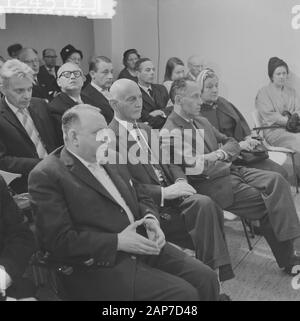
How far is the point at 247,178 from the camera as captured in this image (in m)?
2.96

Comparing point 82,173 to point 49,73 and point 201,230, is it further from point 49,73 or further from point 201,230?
point 49,73

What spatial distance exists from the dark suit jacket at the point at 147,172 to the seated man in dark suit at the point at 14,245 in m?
0.74

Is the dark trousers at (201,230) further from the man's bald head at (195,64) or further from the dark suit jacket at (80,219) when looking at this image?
the man's bald head at (195,64)

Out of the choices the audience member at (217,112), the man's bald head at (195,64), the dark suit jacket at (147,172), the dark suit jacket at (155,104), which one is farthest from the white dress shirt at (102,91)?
the man's bald head at (195,64)

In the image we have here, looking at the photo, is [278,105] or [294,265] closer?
[294,265]

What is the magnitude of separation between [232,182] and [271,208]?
0.88 feet

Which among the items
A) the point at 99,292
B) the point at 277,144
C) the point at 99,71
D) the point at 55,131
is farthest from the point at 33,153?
the point at 277,144

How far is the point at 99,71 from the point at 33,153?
4.62 ft

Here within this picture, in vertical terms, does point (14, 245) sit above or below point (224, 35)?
below

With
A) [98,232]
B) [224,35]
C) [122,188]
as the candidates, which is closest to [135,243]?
[98,232]

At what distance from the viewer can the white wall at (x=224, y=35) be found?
4.97 meters

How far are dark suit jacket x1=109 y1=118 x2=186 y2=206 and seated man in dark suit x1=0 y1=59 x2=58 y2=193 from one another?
47 centimetres

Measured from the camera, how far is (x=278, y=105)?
4.67 meters

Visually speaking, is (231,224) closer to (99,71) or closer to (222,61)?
(99,71)
